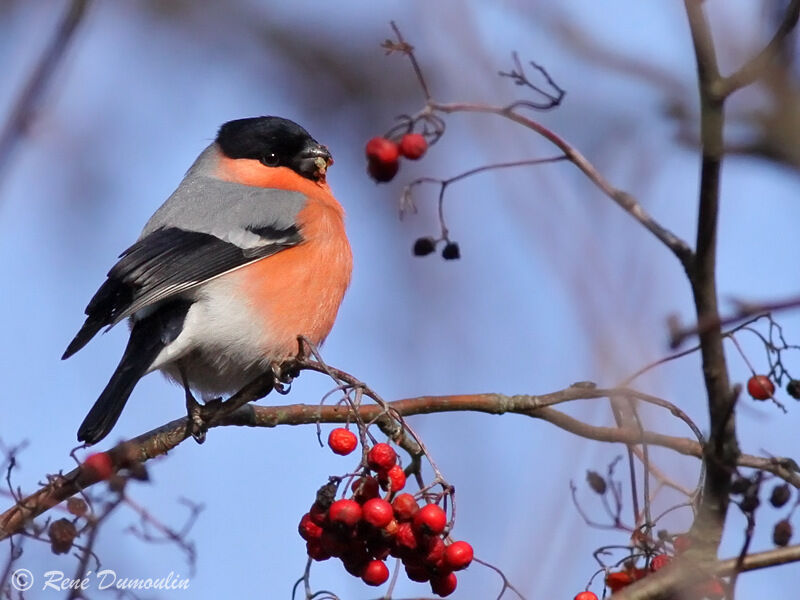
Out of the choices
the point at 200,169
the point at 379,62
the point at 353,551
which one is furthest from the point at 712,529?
the point at 200,169

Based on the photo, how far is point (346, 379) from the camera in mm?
2553

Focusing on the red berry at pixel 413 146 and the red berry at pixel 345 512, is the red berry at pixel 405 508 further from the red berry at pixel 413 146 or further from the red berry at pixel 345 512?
the red berry at pixel 413 146

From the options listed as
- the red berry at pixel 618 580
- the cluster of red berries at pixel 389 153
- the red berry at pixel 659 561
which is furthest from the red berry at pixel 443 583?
the cluster of red berries at pixel 389 153

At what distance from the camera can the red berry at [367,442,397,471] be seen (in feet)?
7.97

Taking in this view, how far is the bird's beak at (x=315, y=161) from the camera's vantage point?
15.1ft

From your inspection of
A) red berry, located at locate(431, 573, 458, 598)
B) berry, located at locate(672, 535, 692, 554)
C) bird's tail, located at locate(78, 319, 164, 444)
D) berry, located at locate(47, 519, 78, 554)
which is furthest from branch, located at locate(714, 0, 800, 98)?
bird's tail, located at locate(78, 319, 164, 444)

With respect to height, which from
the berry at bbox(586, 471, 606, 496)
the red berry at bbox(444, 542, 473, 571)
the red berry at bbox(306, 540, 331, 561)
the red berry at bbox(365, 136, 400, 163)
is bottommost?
the red berry at bbox(306, 540, 331, 561)

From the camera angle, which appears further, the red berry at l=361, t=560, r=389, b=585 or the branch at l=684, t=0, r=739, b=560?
the red berry at l=361, t=560, r=389, b=585

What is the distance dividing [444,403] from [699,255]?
1.33 metres

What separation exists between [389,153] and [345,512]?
82 centimetres

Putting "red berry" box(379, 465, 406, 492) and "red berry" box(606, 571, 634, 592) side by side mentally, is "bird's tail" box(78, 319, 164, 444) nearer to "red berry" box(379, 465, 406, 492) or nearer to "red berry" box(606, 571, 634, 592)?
"red berry" box(379, 465, 406, 492)

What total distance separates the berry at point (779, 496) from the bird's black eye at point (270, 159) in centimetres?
295

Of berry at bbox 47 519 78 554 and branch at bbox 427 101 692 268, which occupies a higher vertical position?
branch at bbox 427 101 692 268

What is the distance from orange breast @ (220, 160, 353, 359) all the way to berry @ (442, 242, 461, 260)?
119 cm
